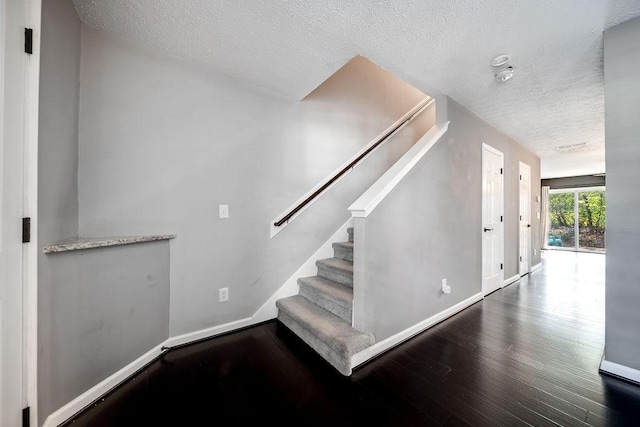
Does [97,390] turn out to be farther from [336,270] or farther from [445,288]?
[445,288]

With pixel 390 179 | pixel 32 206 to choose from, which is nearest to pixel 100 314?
pixel 32 206

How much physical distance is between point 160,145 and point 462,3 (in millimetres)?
2208

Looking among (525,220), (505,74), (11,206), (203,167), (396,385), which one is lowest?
(396,385)

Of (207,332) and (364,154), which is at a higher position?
(364,154)

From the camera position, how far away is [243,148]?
2193mm

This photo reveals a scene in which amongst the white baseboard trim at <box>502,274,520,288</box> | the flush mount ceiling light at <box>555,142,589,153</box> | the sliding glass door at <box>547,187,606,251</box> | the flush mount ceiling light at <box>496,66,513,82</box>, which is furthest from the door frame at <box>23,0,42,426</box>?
the sliding glass door at <box>547,187,606,251</box>

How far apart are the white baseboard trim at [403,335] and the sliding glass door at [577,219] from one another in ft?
25.6

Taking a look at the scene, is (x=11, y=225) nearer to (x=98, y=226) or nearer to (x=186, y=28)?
(x=98, y=226)

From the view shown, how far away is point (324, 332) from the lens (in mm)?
1756

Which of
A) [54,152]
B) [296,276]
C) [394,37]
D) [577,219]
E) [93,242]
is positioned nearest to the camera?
[54,152]

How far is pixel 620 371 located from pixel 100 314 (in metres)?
3.33

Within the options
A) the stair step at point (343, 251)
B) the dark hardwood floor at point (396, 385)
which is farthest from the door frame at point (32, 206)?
the stair step at point (343, 251)

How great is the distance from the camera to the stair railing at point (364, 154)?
243 cm

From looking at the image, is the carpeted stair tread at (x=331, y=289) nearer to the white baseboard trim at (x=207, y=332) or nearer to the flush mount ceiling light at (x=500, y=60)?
the white baseboard trim at (x=207, y=332)
